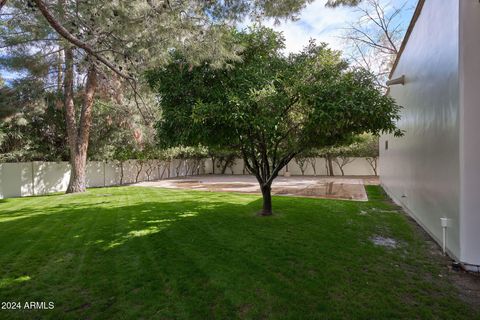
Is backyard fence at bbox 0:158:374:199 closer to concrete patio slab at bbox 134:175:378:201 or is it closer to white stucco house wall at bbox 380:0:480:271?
concrete patio slab at bbox 134:175:378:201

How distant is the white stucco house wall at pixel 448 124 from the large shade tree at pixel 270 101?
0.72 metres

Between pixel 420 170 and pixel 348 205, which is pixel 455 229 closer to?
pixel 420 170

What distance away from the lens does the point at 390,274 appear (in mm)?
3416

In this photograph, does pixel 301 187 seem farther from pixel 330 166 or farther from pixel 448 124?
pixel 330 166

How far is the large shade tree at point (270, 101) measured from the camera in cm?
463

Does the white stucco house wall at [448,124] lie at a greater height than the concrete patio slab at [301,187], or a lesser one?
greater

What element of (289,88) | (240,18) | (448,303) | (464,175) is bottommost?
(448,303)

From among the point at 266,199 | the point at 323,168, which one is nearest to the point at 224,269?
the point at 266,199

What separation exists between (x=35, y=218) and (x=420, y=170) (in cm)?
856

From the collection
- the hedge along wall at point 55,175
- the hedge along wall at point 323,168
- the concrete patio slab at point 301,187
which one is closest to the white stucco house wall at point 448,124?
the concrete patio slab at point 301,187

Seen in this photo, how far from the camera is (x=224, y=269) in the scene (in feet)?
11.6

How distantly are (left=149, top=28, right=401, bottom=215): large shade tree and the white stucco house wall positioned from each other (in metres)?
0.72

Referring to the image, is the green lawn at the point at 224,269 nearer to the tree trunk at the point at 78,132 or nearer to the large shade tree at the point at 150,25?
the large shade tree at the point at 150,25

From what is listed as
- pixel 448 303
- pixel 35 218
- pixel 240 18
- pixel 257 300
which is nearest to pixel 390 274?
pixel 448 303
